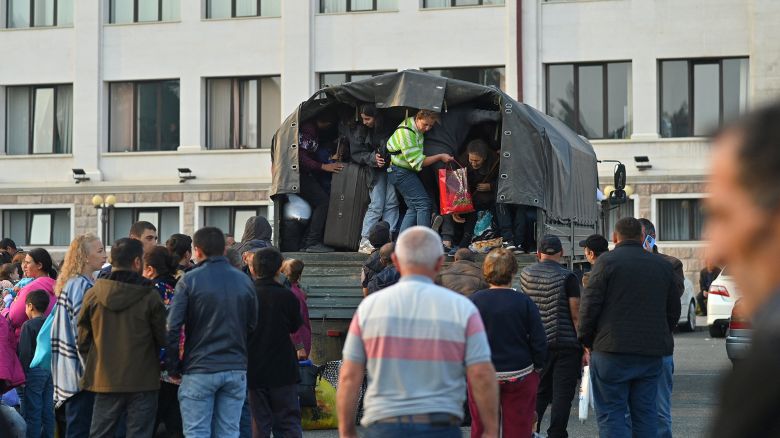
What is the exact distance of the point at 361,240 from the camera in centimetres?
1430

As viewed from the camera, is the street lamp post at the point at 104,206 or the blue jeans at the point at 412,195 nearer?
the blue jeans at the point at 412,195

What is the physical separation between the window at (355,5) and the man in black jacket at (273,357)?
86.2 ft

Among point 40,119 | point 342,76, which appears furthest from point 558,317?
point 40,119

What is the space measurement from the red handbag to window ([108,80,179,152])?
23257mm

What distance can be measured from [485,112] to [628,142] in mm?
20225

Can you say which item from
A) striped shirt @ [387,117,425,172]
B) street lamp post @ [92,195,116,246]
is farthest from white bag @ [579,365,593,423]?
street lamp post @ [92,195,116,246]

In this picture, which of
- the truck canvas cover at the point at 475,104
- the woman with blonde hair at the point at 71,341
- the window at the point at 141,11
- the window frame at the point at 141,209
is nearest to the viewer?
the woman with blonde hair at the point at 71,341

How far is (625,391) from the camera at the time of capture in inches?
362

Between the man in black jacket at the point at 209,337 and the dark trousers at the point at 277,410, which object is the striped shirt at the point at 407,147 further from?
the man in black jacket at the point at 209,337

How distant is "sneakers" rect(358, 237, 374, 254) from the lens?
13.8 m

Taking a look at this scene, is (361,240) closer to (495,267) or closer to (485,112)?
(485,112)

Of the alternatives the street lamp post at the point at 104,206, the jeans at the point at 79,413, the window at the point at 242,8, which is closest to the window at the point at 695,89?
the window at the point at 242,8

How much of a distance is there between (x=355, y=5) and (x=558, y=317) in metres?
26.1

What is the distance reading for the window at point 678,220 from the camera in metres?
34.3
